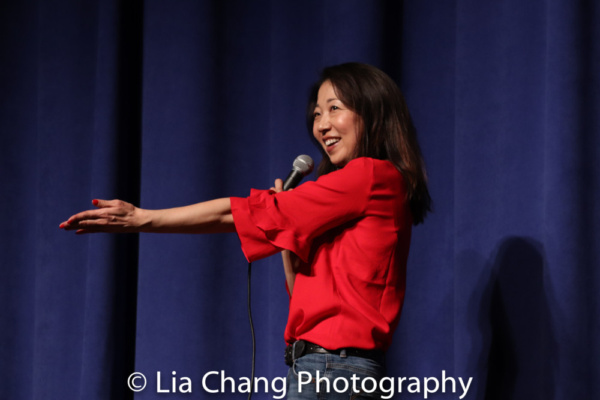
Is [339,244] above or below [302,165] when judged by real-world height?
below

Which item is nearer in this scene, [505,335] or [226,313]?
[505,335]

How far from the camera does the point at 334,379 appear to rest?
3.75 feet

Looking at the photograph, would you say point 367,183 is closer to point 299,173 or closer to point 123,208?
point 299,173

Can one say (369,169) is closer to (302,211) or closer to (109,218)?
(302,211)

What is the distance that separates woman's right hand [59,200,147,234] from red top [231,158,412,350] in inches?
7.4

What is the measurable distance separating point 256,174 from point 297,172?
35.3 inches

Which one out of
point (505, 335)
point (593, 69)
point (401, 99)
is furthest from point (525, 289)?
point (401, 99)

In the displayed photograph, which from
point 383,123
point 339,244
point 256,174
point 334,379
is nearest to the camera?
point 334,379

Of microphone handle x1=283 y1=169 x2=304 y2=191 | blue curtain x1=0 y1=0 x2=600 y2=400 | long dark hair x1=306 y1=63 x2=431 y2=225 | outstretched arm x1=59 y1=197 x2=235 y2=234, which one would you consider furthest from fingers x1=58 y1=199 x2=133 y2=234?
blue curtain x1=0 y1=0 x2=600 y2=400

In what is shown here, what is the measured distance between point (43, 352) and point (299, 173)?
1.41 m

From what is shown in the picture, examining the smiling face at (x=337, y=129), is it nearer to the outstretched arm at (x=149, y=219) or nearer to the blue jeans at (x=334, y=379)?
the outstretched arm at (x=149, y=219)

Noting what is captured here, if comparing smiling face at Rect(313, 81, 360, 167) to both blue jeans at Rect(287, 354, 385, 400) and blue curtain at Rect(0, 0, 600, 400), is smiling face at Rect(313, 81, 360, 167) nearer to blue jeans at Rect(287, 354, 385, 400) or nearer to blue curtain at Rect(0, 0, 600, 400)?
blue jeans at Rect(287, 354, 385, 400)

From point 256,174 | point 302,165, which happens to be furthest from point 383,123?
point 256,174

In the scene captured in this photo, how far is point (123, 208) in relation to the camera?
1195 mm
